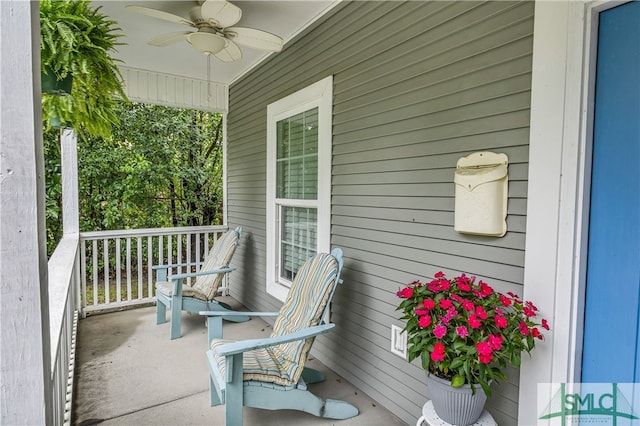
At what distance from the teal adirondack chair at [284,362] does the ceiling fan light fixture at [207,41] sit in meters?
1.83

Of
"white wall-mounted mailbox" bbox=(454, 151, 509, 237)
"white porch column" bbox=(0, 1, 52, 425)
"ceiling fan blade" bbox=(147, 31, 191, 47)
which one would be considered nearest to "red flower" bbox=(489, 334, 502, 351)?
"white wall-mounted mailbox" bbox=(454, 151, 509, 237)

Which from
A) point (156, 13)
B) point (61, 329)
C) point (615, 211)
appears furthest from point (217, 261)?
point (615, 211)

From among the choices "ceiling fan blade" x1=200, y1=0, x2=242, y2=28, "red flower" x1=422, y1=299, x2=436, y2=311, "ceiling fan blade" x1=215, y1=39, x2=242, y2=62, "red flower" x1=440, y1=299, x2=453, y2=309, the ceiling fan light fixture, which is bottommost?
"red flower" x1=422, y1=299, x2=436, y2=311

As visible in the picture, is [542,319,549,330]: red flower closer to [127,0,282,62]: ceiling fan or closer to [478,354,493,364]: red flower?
[478,354,493,364]: red flower

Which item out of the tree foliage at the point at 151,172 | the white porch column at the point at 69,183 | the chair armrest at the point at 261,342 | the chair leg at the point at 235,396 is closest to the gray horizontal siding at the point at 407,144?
the chair armrest at the point at 261,342

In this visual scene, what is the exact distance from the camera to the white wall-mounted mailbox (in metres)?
1.69

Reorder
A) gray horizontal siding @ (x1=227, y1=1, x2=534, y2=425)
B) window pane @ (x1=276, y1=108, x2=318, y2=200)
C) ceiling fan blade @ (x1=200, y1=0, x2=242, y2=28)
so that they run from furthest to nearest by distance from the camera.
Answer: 1. window pane @ (x1=276, y1=108, x2=318, y2=200)
2. ceiling fan blade @ (x1=200, y1=0, x2=242, y2=28)
3. gray horizontal siding @ (x1=227, y1=1, x2=534, y2=425)

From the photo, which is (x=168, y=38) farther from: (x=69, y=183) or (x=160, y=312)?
(x=160, y=312)

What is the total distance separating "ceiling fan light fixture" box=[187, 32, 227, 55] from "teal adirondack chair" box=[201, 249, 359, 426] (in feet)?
5.99

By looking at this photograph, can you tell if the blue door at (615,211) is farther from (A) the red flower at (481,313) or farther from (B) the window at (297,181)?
(B) the window at (297,181)

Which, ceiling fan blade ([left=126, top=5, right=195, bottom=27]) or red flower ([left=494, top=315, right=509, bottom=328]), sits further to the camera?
ceiling fan blade ([left=126, top=5, right=195, bottom=27])

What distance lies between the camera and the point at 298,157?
3.42 metres

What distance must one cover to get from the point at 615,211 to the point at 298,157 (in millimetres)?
2508

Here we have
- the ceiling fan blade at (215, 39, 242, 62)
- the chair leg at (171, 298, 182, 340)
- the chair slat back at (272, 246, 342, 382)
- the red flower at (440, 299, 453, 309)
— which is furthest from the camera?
the chair leg at (171, 298, 182, 340)
